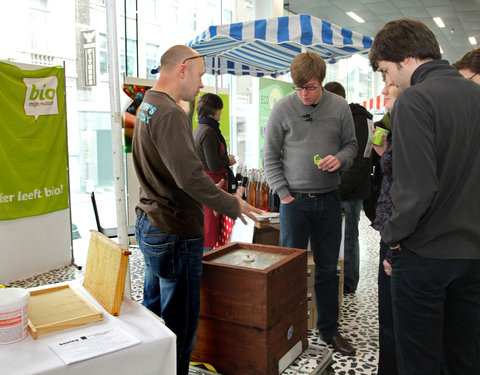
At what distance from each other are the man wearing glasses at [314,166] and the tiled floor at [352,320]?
0.38 ft

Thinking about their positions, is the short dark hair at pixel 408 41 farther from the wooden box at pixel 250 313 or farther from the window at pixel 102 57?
the window at pixel 102 57

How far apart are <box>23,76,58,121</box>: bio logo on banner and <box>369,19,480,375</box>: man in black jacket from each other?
3208 mm

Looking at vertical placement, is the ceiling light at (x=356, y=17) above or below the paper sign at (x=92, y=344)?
above

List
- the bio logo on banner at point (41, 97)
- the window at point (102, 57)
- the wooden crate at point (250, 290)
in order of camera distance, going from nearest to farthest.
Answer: the wooden crate at point (250, 290) → the bio logo on banner at point (41, 97) → the window at point (102, 57)

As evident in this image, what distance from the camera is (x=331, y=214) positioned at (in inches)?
92.1

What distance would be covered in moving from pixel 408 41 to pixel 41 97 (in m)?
3.37

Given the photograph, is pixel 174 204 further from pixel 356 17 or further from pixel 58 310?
pixel 356 17

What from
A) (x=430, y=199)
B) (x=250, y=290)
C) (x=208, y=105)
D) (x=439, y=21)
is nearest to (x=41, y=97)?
(x=208, y=105)

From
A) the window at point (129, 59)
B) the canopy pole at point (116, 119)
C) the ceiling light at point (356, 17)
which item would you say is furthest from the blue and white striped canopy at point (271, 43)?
the ceiling light at point (356, 17)

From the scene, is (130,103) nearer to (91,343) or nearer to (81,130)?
(81,130)

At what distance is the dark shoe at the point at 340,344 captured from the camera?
93.9 inches

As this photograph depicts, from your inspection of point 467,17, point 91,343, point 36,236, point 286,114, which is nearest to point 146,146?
point 91,343

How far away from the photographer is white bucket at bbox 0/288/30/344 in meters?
1.02

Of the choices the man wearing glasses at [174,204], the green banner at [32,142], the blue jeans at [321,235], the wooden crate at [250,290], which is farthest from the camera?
the green banner at [32,142]
